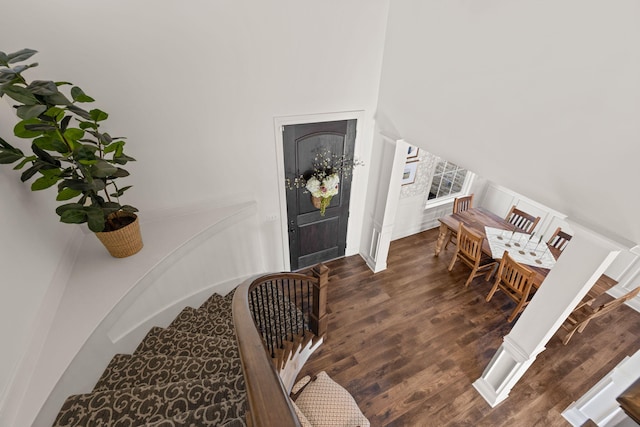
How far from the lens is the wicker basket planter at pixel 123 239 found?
213 cm

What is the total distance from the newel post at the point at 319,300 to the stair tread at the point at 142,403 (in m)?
1.21

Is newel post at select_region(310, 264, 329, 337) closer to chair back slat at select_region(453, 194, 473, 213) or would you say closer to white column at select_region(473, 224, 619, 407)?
white column at select_region(473, 224, 619, 407)

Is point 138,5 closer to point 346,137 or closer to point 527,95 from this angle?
point 346,137

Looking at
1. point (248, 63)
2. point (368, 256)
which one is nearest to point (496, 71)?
point (248, 63)

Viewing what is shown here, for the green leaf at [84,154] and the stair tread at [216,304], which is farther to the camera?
the stair tread at [216,304]

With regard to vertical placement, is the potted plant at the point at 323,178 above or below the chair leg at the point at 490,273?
above

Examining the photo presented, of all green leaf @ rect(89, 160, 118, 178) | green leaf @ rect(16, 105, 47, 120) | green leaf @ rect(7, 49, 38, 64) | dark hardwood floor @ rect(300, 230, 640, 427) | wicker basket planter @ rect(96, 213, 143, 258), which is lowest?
dark hardwood floor @ rect(300, 230, 640, 427)

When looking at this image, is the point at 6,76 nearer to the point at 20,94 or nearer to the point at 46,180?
the point at 20,94

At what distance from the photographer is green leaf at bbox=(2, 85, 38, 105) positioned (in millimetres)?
1315

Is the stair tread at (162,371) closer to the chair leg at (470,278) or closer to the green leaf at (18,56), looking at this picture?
the green leaf at (18,56)

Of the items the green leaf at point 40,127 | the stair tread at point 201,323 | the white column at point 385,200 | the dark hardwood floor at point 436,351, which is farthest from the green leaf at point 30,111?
the dark hardwood floor at point 436,351

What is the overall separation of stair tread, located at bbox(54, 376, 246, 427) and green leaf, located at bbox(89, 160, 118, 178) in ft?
4.13

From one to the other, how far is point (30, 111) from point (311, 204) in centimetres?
284

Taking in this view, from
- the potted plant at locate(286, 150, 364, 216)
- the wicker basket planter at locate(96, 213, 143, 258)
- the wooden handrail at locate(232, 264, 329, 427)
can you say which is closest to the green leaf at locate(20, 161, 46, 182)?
the wicker basket planter at locate(96, 213, 143, 258)
